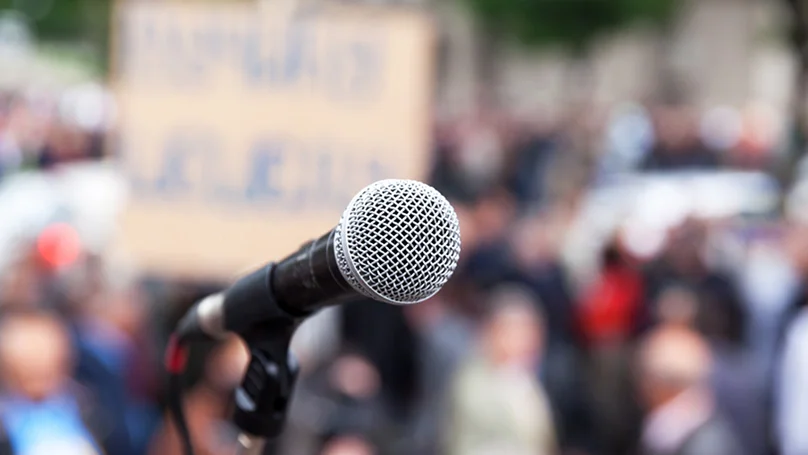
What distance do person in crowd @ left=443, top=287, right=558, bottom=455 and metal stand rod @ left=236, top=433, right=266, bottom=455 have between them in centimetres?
314

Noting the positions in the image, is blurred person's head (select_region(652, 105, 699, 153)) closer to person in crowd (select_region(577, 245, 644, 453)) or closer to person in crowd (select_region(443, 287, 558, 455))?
person in crowd (select_region(577, 245, 644, 453))

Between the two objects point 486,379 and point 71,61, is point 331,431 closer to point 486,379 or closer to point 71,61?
point 486,379

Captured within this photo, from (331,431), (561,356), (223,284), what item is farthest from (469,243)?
(331,431)

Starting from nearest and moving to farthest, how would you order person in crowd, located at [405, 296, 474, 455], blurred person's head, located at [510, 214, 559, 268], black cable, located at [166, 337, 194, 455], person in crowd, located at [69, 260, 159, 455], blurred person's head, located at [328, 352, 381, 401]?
black cable, located at [166, 337, 194, 455] < blurred person's head, located at [328, 352, 381, 401] < person in crowd, located at [69, 260, 159, 455] < person in crowd, located at [405, 296, 474, 455] < blurred person's head, located at [510, 214, 559, 268]

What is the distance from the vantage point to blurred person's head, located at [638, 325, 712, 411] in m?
4.27

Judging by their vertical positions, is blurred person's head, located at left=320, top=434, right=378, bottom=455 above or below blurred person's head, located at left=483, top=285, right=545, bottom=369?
below

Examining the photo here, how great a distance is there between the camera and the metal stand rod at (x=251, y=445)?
1677 millimetres

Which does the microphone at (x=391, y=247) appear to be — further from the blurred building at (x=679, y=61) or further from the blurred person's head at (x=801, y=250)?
the blurred building at (x=679, y=61)

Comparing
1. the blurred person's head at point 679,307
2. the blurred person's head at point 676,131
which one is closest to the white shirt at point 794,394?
the blurred person's head at point 679,307

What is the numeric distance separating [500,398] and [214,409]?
1.41m

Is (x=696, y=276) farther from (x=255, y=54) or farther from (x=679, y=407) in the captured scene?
(x=255, y=54)

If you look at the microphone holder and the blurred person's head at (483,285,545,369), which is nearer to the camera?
the microphone holder

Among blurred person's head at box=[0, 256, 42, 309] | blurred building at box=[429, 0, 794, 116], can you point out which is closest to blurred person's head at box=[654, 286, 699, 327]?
blurred person's head at box=[0, 256, 42, 309]

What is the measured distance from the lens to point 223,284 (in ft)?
17.4
